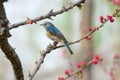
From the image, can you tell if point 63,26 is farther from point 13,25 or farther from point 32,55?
point 13,25

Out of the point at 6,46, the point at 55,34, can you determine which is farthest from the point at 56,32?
the point at 6,46

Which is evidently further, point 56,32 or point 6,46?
point 56,32

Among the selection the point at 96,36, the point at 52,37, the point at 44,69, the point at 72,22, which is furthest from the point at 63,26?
the point at 52,37

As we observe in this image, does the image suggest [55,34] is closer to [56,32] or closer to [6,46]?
[56,32]

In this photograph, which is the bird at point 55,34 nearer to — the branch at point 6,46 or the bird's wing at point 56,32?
the bird's wing at point 56,32

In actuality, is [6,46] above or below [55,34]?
above

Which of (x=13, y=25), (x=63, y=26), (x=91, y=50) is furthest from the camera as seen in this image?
(x=63, y=26)

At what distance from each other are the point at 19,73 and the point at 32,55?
10.9 metres

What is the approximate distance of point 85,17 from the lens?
36.6ft

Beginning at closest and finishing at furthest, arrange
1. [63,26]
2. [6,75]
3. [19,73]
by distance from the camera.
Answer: [19,73], [6,75], [63,26]

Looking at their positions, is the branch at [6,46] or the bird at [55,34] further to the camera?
the bird at [55,34]

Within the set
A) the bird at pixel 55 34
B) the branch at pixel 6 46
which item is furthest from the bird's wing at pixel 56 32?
the branch at pixel 6 46

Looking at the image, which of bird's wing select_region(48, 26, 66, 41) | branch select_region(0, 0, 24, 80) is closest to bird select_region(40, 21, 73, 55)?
bird's wing select_region(48, 26, 66, 41)

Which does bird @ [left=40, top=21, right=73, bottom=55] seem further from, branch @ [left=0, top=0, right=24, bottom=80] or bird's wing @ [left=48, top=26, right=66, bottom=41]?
branch @ [left=0, top=0, right=24, bottom=80]
